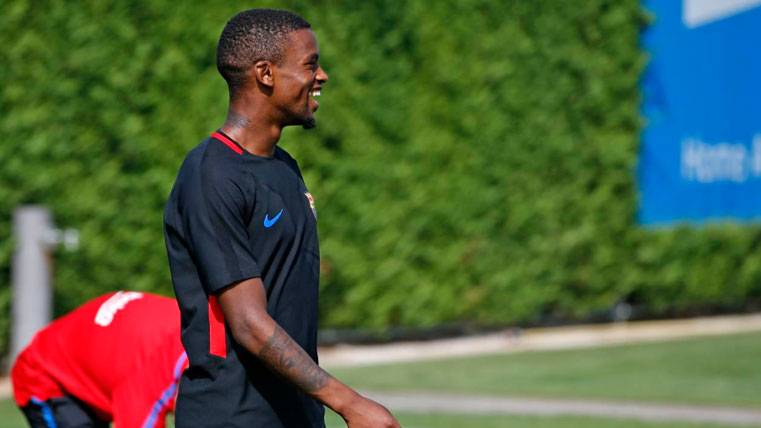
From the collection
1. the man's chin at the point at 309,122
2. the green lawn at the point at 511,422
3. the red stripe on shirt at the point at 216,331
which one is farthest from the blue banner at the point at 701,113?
the red stripe on shirt at the point at 216,331

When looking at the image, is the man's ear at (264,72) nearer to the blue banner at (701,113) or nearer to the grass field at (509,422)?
the grass field at (509,422)

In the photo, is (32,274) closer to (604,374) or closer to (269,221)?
(604,374)

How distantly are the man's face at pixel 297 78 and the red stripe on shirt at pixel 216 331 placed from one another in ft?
1.69

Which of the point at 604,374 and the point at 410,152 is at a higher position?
the point at 410,152

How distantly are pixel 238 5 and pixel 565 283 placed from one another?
4.23 meters

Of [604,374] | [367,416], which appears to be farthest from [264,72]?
[604,374]

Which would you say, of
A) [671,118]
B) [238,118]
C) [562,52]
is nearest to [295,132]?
[562,52]

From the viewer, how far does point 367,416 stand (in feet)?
11.2

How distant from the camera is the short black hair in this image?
3637 millimetres

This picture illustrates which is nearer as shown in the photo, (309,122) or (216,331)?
(216,331)

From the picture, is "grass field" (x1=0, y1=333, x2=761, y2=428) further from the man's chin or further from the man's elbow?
the man's elbow

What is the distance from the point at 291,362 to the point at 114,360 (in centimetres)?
161

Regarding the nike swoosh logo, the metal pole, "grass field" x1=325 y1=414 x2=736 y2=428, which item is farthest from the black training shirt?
the metal pole

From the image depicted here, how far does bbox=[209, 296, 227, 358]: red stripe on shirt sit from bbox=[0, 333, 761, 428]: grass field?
504 cm
